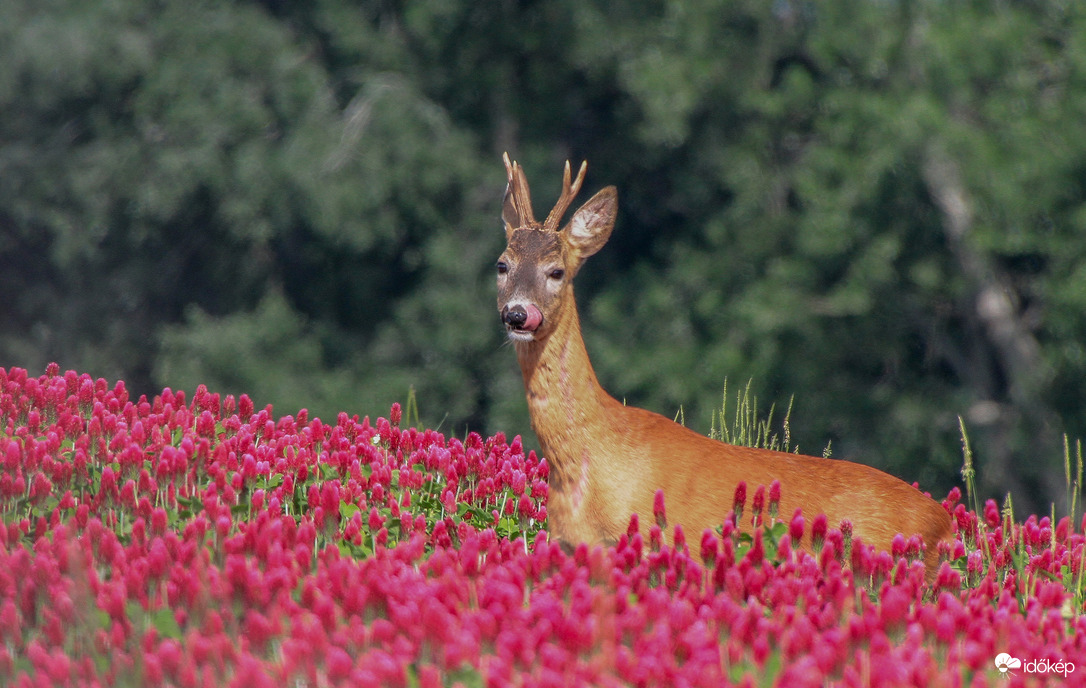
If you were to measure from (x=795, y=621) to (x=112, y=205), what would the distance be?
66.5 feet

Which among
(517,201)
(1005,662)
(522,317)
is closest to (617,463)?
(522,317)

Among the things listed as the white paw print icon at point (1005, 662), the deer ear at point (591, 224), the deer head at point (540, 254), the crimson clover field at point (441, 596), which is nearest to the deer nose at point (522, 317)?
the deer head at point (540, 254)

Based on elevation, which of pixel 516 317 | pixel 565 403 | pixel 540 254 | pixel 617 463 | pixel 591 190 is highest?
pixel 540 254

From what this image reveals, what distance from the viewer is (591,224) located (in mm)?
6062

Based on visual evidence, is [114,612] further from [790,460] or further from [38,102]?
[38,102]

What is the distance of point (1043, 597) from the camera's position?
447 centimetres

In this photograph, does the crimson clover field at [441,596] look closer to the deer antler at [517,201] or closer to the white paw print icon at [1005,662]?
the white paw print icon at [1005,662]

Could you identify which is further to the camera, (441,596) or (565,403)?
(565,403)

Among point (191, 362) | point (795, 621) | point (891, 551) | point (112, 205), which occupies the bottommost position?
point (191, 362)

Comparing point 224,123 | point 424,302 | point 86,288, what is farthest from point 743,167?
point 86,288

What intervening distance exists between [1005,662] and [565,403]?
2269 millimetres

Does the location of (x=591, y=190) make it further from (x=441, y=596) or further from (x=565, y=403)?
(x=441, y=596)

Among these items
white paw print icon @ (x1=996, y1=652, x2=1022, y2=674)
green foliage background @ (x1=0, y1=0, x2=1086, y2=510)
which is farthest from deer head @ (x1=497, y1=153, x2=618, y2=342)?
green foliage background @ (x1=0, y1=0, x2=1086, y2=510)

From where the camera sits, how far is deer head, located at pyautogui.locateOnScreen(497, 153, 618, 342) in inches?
217
